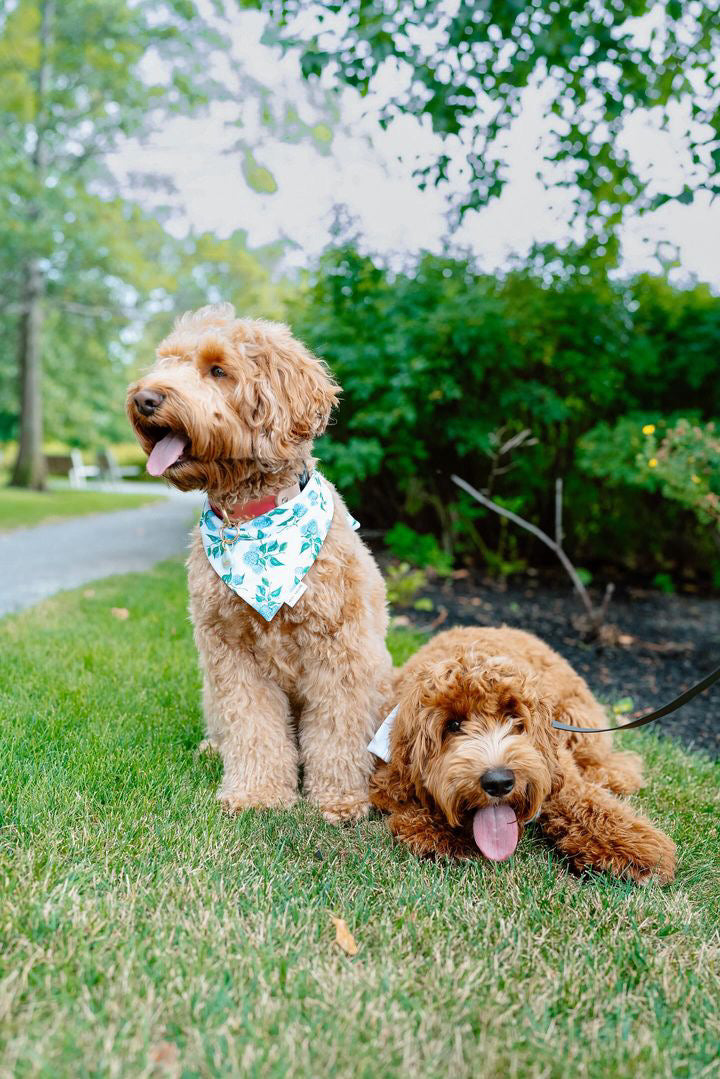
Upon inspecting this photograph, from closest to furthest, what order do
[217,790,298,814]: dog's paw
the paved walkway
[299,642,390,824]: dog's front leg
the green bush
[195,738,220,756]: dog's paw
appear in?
[217,790,298,814]: dog's paw < [299,642,390,824]: dog's front leg < [195,738,220,756]: dog's paw < the green bush < the paved walkway

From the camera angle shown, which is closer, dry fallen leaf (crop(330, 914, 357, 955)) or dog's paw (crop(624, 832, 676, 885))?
dry fallen leaf (crop(330, 914, 357, 955))

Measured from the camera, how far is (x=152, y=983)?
1690mm

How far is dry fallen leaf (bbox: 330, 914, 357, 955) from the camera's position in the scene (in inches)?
75.7

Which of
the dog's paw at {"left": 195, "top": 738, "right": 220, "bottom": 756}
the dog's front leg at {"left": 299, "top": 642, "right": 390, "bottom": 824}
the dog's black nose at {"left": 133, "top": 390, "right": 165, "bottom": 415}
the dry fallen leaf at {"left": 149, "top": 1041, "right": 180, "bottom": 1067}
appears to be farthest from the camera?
the dog's paw at {"left": 195, "top": 738, "right": 220, "bottom": 756}

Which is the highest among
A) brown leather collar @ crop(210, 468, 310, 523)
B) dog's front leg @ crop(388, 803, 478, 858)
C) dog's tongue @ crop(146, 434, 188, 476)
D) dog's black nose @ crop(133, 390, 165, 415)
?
dog's black nose @ crop(133, 390, 165, 415)

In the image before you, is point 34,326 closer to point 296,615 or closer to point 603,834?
point 296,615

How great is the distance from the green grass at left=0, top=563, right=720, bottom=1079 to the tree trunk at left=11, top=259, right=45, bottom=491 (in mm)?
16341

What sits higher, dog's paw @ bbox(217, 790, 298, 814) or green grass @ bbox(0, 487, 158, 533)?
dog's paw @ bbox(217, 790, 298, 814)

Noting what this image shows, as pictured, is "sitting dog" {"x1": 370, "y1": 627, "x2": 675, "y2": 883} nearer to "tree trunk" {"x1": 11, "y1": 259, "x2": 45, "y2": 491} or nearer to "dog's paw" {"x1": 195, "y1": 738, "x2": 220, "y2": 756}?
"dog's paw" {"x1": 195, "y1": 738, "x2": 220, "y2": 756}

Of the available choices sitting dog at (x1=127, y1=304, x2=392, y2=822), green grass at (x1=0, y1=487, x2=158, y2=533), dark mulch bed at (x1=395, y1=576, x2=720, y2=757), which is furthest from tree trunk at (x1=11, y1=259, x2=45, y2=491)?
sitting dog at (x1=127, y1=304, x2=392, y2=822)

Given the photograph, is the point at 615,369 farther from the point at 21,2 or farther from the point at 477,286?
the point at 21,2

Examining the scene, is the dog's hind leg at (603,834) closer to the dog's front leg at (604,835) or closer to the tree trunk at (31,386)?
the dog's front leg at (604,835)

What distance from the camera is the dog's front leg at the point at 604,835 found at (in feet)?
7.92

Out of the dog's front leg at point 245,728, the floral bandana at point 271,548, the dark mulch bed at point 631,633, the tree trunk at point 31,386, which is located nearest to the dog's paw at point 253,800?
the dog's front leg at point 245,728
